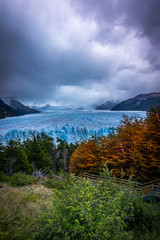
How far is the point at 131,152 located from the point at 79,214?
9.99 m

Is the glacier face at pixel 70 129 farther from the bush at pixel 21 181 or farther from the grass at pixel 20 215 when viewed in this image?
the grass at pixel 20 215

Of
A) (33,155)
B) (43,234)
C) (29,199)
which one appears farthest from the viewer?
(33,155)

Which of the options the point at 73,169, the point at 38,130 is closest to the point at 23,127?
the point at 38,130

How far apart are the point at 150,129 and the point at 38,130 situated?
2841 centimetres

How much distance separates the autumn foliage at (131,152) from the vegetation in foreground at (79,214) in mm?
3595

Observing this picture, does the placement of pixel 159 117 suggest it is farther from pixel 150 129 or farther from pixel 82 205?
pixel 82 205

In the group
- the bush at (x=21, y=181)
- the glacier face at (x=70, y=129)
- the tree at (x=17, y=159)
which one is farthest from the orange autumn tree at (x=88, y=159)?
the glacier face at (x=70, y=129)

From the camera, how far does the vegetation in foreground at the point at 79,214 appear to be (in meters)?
2.67

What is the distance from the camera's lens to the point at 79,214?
2814mm

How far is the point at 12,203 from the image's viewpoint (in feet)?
20.0

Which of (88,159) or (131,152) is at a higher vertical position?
(131,152)

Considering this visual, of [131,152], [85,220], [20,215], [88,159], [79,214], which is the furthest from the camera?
[88,159]

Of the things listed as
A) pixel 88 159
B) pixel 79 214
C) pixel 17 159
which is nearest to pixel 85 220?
pixel 79 214

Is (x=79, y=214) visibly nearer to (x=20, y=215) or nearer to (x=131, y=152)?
(x=20, y=215)
